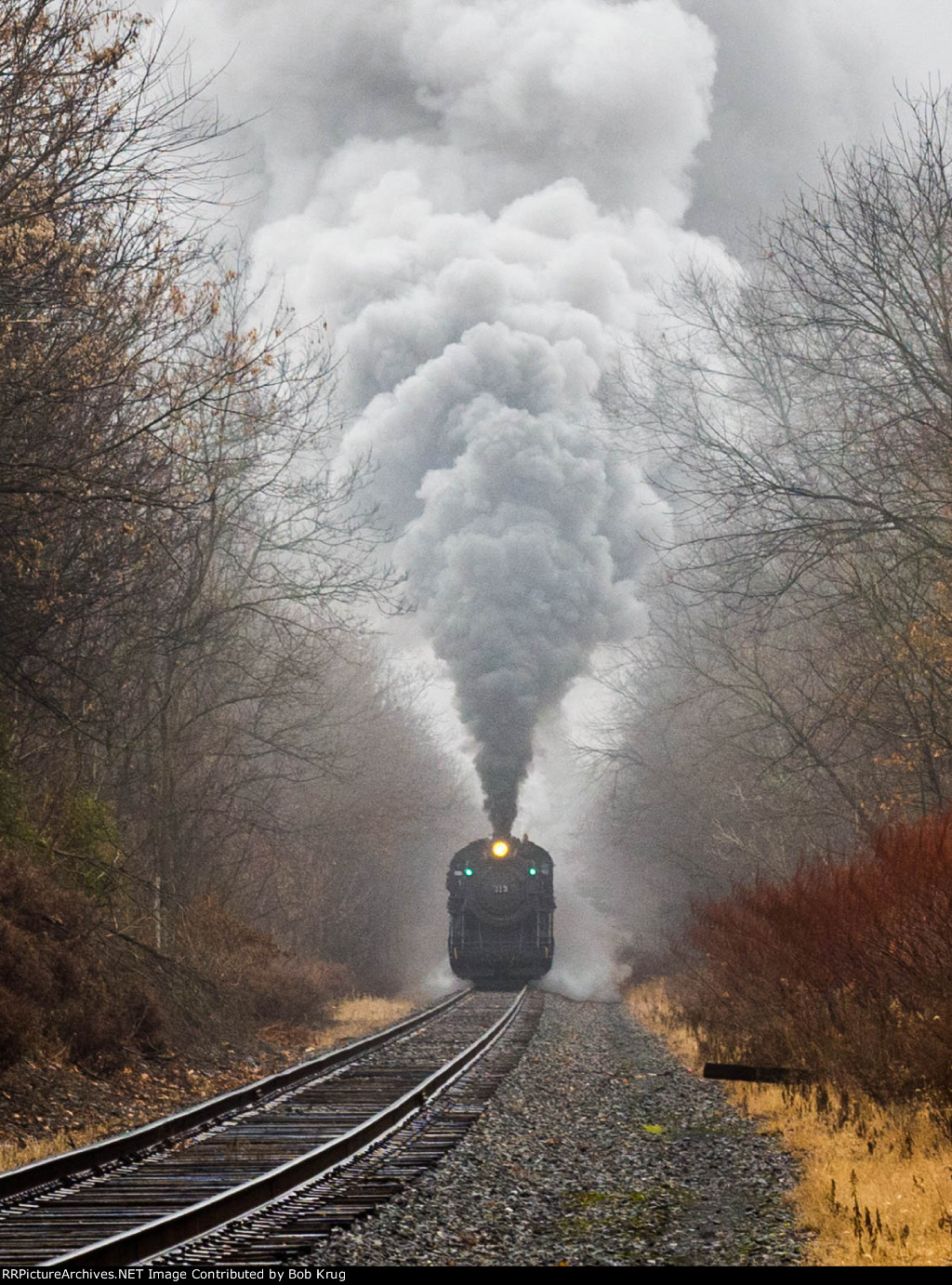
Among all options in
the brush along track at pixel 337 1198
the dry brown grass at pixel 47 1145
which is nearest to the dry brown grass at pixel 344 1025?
the brush along track at pixel 337 1198

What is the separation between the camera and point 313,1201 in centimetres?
712

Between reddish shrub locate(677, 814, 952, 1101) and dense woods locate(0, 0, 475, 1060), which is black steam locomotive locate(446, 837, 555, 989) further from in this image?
reddish shrub locate(677, 814, 952, 1101)

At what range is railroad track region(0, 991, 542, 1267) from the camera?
619 centimetres

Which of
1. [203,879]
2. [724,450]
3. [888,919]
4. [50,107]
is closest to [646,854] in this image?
[203,879]

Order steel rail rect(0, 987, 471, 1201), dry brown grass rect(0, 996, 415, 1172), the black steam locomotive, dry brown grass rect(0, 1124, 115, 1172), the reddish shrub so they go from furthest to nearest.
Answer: the black steam locomotive < the reddish shrub < dry brown grass rect(0, 996, 415, 1172) < dry brown grass rect(0, 1124, 115, 1172) < steel rail rect(0, 987, 471, 1201)

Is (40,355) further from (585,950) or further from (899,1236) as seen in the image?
(585,950)

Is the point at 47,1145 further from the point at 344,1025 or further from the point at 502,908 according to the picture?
the point at 502,908

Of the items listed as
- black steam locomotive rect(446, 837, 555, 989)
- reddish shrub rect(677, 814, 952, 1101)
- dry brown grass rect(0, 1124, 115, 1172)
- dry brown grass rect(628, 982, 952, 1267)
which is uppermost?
black steam locomotive rect(446, 837, 555, 989)

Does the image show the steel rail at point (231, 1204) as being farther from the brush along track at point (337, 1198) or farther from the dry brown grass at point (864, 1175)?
the dry brown grass at point (864, 1175)

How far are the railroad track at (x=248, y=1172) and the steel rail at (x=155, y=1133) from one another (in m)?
0.01

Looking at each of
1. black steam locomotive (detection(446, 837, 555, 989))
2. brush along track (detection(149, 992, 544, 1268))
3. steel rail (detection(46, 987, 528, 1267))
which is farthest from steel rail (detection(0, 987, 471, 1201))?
black steam locomotive (detection(446, 837, 555, 989))

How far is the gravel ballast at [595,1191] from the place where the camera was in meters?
6.18

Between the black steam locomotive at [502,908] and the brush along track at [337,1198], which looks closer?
the brush along track at [337,1198]

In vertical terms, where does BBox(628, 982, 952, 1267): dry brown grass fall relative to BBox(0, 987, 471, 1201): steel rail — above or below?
below
